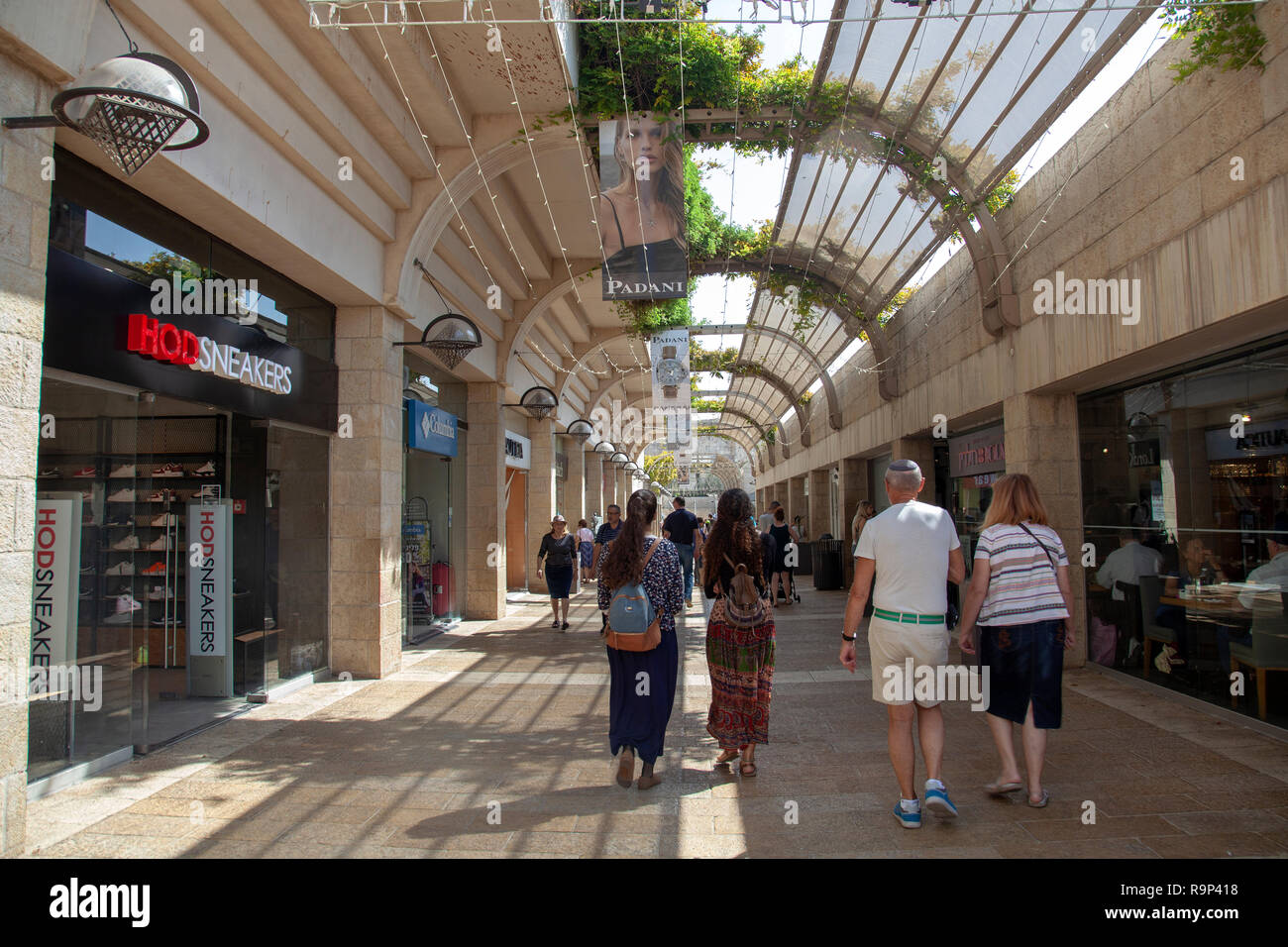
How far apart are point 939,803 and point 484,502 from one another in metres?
9.74

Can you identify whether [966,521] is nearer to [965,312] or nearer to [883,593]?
[965,312]

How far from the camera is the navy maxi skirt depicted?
4516 millimetres

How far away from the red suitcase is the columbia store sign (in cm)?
513

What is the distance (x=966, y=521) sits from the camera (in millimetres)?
11141

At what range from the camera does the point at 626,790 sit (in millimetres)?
4465

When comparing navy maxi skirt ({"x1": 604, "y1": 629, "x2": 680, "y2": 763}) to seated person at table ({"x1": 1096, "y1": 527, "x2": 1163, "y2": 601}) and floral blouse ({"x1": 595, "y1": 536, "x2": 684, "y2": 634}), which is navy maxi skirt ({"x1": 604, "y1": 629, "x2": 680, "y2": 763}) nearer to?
floral blouse ({"x1": 595, "y1": 536, "x2": 684, "y2": 634})

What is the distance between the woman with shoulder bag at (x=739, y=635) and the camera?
468 cm

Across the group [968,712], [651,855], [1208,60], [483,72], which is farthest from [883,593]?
[483,72]

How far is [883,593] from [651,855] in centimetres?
163

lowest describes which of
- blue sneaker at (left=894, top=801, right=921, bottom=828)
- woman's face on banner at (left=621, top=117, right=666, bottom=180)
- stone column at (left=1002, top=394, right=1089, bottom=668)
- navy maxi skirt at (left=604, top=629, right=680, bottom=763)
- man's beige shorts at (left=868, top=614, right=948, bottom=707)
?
blue sneaker at (left=894, top=801, right=921, bottom=828)

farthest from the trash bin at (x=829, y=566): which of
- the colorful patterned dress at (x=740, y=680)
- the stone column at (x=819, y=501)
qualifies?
the colorful patterned dress at (x=740, y=680)

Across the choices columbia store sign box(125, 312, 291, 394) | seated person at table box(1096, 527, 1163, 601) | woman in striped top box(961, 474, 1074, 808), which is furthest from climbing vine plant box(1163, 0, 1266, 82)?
columbia store sign box(125, 312, 291, 394)

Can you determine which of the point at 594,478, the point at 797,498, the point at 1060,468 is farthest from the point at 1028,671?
the point at 797,498

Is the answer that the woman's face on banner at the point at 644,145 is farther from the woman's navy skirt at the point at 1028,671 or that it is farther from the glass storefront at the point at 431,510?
the woman's navy skirt at the point at 1028,671
